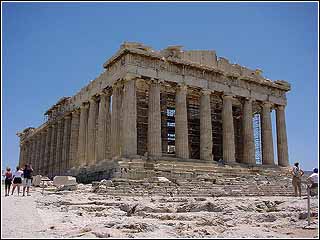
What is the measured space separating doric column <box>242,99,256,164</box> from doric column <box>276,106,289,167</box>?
3749 millimetres

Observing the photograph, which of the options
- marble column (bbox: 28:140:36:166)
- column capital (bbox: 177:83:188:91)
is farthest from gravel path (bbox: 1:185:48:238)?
marble column (bbox: 28:140:36:166)

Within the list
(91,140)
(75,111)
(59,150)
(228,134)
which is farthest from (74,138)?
(228,134)

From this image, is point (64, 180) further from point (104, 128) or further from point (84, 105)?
point (84, 105)

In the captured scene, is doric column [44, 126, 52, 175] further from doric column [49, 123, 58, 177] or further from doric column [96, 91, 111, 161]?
doric column [96, 91, 111, 161]

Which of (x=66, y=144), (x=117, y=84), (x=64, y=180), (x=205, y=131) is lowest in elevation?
(x=64, y=180)

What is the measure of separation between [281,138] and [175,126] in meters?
13.0

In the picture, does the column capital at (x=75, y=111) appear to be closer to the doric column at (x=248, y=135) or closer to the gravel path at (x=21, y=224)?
the doric column at (x=248, y=135)

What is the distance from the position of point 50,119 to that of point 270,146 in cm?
2963

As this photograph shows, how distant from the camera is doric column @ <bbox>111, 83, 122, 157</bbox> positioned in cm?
3241

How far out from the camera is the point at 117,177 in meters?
27.2

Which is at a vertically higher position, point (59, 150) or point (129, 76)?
point (129, 76)

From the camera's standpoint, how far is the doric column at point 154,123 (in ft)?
104

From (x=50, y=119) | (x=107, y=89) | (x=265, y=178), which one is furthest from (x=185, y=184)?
(x=50, y=119)

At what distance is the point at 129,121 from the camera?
31.2 metres
